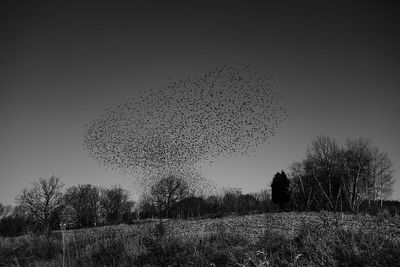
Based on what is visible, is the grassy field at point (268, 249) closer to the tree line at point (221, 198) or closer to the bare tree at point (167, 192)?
the tree line at point (221, 198)

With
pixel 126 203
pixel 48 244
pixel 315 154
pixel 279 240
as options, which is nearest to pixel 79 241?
pixel 48 244

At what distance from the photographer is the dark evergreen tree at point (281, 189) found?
41.0 m

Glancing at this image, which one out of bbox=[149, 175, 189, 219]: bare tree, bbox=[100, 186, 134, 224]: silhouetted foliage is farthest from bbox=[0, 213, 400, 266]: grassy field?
bbox=[100, 186, 134, 224]: silhouetted foliage

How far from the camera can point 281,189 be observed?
135 feet

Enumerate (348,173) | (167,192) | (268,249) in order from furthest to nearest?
1. (167,192)
2. (348,173)
3. (268,249)

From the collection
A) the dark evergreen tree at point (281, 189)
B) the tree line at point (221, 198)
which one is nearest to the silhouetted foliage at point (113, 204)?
the tree line at point (221, 198)

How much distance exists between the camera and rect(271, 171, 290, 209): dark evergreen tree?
4097 centimetres

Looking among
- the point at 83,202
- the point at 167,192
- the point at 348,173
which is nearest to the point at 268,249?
the point at 348,173

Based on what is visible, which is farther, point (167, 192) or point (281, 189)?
point (167, 192)

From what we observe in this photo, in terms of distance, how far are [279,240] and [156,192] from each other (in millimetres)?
63027

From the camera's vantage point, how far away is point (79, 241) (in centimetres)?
1394

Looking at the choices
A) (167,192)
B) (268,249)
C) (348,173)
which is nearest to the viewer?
(268,249)

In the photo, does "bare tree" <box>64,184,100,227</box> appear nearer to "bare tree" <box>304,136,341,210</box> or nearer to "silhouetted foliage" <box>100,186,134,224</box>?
"silhouetted foliage" <box>100,186,134,224</box>

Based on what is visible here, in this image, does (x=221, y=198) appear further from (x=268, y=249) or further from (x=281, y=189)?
(x=268, y=249)
